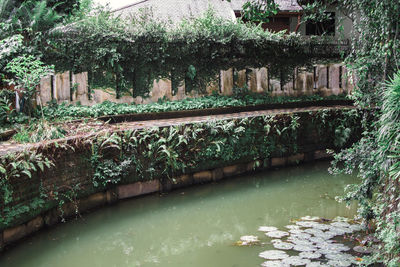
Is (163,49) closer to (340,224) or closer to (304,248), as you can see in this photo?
(340,224)

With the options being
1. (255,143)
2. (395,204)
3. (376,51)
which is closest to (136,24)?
(255,143)

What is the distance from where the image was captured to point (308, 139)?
32.1 feet

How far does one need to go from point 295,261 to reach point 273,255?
11.8 inches

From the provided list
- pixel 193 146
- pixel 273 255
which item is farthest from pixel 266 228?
pixel 193 146

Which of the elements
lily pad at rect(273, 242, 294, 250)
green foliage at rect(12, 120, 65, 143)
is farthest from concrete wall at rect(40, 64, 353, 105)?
lily pad at rect(273, 242, 294, 250)

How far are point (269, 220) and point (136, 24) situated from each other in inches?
236

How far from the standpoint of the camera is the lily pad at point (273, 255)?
4773mm

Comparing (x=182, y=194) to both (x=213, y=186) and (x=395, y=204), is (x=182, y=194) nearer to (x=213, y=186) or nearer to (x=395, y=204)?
(x=213, y=186)

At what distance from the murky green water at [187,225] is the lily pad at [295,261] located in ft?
1.03

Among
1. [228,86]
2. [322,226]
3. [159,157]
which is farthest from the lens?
[228,86]

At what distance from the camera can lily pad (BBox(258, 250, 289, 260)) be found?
15.7ft

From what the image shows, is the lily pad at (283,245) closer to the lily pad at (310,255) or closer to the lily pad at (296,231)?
the lily pad at (310,255)

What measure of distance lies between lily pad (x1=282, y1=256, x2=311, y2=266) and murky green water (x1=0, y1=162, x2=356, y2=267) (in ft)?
1.03

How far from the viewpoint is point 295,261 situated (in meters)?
4.62
